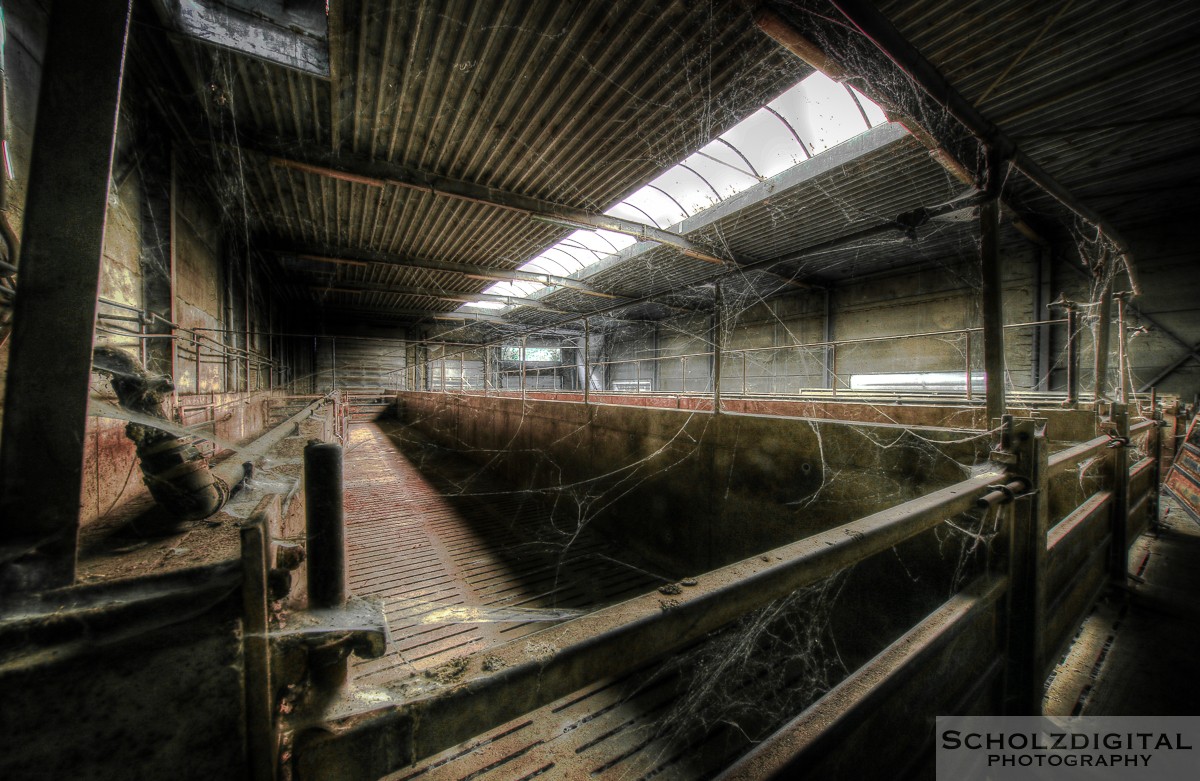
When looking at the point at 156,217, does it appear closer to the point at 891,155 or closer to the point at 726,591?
the point at 726,591

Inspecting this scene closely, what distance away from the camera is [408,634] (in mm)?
2859

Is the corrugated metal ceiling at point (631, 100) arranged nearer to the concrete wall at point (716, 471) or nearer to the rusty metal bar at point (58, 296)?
the concrete wall at point (716, 471)

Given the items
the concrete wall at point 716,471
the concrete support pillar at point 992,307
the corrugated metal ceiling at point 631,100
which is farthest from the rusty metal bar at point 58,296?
the corrugated metal ceiling at point 631,100

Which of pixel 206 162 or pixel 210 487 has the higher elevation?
pixel 206 162

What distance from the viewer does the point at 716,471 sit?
12.2 ft

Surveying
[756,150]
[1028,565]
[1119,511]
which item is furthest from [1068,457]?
[756,150]

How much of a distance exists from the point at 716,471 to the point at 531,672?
3.36 m

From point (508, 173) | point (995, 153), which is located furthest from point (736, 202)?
point (995, 153)

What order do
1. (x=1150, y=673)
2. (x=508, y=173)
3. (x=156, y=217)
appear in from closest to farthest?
(x=1150, y=673) → (x=156, y=217) → (x=508, y=173)

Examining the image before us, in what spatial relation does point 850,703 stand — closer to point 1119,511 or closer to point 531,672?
point 531,672

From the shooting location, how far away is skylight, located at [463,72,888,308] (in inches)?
217

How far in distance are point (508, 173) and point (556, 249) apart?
15.0 feet

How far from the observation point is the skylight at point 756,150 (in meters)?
5.52
